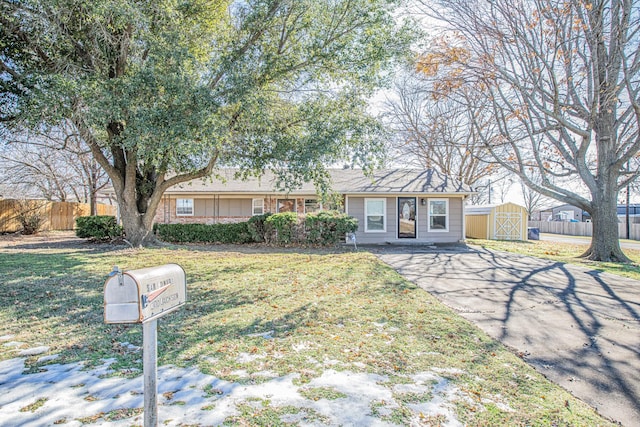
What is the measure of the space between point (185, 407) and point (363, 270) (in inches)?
261

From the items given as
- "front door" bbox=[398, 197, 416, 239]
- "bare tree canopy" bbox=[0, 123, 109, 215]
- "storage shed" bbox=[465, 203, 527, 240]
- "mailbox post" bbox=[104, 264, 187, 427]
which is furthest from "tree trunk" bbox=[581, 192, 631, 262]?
"bare tree canopy" bbox=[0, 123, 109, 215]

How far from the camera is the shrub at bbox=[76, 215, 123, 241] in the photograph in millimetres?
15141

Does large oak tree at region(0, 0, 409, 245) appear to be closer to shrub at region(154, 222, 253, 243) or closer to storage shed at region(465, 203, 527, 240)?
shrub at region(154, 222, 253, 243)

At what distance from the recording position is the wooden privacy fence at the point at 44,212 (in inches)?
753

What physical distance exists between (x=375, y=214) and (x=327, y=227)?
10.1ft

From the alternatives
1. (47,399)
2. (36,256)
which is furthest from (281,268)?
(36,256)

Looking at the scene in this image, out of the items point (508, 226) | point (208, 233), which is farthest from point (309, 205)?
point (508, 226)

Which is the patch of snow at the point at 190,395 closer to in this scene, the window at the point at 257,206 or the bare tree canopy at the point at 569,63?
the bare tree canopy at the point at 569,63

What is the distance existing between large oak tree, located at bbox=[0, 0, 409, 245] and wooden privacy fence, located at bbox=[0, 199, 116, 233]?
436 inches

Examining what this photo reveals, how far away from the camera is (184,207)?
19.7 m

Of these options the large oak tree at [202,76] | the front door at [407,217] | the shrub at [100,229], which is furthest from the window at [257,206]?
the front door at [407,217]

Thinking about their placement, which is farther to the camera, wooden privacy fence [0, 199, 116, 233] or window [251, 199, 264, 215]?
window [251, 199, 264, 215]

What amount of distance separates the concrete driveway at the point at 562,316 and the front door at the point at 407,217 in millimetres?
5989

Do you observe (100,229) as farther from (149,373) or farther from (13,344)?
(149,373)
